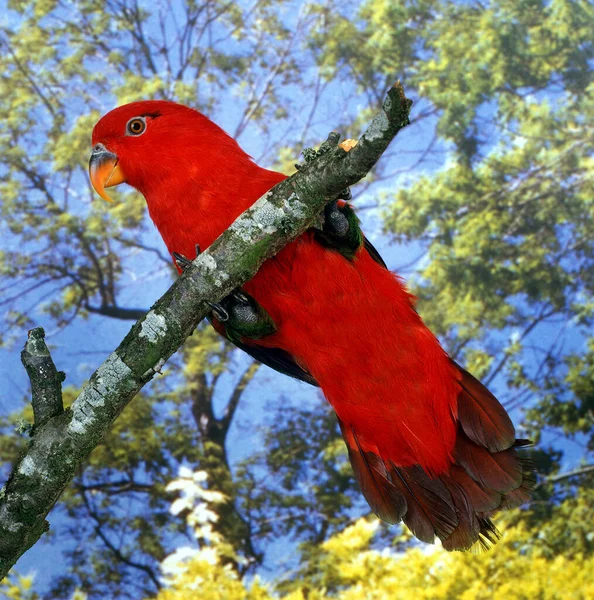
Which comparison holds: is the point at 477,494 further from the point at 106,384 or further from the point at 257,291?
the point at 106,384

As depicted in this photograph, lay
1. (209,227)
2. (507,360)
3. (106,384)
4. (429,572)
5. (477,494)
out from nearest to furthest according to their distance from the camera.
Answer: (106,384)
(209,227)
(477,494)
(429,572)
(507,360)

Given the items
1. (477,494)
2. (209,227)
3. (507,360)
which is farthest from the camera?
(507,360)

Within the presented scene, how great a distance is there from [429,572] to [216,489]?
3.83 ft

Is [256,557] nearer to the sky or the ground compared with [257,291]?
nearer to the sky

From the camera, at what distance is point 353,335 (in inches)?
53.4

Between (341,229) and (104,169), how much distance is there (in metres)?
0.54

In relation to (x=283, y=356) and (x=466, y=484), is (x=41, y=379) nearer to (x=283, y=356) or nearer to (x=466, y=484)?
(x=283, y=356)

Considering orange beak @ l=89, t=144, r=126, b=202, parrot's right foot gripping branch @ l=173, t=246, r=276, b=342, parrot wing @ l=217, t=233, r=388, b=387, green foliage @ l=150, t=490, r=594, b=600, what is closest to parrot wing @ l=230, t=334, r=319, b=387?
parrot wing @ l=217, t=233, r=388, b=387

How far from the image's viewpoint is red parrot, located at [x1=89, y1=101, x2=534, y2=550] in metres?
1.32

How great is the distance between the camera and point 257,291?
52.2 inches

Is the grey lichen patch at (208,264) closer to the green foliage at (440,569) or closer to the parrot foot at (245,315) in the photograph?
the parrot foot at (245,315)

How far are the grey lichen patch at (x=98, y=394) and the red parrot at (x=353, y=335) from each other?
0.82 ft

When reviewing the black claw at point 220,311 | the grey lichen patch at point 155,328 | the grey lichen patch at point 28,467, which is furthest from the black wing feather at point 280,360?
the grey lichen patch at point 28,467

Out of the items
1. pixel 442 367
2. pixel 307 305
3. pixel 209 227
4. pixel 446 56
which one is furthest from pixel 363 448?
pixel 446 56
